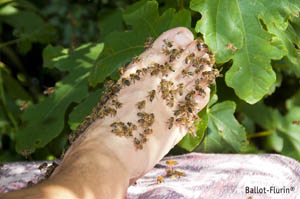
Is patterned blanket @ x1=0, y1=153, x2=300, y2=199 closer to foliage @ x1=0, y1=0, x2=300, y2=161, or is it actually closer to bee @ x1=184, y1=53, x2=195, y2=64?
foliage @ x1=0, y1=0, x2=300, y2=161

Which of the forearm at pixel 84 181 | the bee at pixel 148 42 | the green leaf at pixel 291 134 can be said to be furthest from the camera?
the green leaf at pixel 291 134

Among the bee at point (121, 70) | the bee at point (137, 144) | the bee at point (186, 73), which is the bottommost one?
the bee at point (137, 144)

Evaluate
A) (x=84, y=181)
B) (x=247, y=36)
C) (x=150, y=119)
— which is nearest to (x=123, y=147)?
(x=150, y=119)

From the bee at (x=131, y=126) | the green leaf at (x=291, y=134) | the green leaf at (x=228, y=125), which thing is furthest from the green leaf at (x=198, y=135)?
the green leaf at (x=291, y=134)

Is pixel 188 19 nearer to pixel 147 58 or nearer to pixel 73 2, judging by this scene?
pixel 147 58

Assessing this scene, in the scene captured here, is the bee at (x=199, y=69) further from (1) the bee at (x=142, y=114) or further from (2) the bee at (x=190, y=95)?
(1) the bee at (x=142, y=114)

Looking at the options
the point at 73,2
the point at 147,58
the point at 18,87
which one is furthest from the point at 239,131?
the point at 73,2

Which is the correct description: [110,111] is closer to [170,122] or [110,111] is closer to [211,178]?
[170,122]
